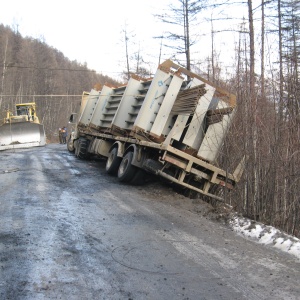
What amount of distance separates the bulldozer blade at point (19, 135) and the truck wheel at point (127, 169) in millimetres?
14875

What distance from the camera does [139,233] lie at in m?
5.74

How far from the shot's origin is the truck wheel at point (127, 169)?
983 centimetres

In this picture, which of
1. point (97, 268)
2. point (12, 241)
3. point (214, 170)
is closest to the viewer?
point (97, 268)

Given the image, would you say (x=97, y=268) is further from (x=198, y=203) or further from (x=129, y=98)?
(x=129, y=98)

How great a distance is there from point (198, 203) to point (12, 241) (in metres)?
4.87

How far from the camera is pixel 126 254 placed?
4.73m

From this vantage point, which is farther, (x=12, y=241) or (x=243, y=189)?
(x=243, y=189)

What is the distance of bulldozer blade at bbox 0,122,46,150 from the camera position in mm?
22828

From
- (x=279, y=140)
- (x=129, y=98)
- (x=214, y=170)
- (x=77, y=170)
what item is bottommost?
(x=77, y=170)

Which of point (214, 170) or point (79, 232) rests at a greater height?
point (214, 170)

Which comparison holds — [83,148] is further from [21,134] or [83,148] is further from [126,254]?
[126,254]

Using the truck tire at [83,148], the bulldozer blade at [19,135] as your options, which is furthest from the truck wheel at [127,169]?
the bulldozer blade at [19,135]

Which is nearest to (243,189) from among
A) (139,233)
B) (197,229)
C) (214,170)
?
(214,170)

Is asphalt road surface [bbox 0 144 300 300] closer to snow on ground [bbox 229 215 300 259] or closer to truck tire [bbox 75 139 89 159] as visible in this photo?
snow on ground [bbox 229 215 300 259]
